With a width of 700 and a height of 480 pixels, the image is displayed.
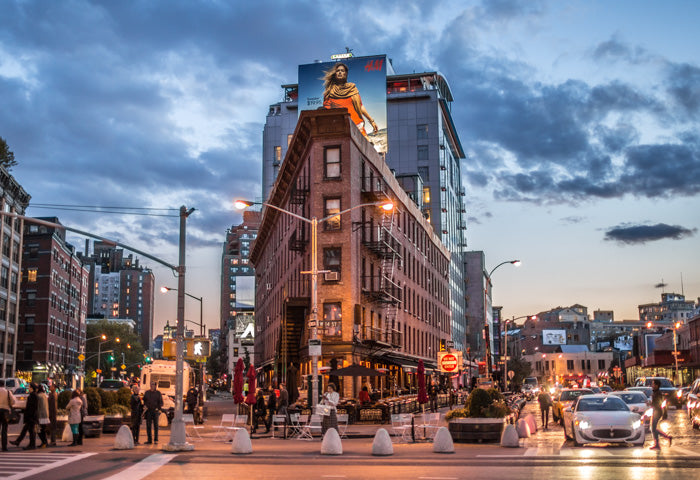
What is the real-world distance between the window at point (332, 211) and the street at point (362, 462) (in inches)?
925

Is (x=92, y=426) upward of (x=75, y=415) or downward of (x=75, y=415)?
downward

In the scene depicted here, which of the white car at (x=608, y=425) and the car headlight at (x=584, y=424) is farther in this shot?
the car headlight at (x=584, y=424)

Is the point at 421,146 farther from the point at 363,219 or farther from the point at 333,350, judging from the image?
the point at 333,350

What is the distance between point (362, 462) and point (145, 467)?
5210 millimetres

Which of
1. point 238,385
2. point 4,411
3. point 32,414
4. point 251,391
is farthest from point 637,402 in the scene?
point 4,411

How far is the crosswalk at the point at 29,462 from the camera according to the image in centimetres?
1669

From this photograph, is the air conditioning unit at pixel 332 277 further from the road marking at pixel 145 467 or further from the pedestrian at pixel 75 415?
the road marking at pixel 145 467

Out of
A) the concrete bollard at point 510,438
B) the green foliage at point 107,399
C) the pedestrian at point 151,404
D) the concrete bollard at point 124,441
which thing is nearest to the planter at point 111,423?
the green foliage at point 107,399

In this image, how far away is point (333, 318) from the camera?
45688 mm

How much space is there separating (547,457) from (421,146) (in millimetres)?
93198

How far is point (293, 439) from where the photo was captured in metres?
27.9

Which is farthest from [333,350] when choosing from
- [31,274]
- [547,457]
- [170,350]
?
[31,274]

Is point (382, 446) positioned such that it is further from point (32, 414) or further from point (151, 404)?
point (32, 414)

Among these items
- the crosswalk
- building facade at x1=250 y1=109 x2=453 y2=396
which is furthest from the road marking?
building facade at x1=250 y1=109 x2=453 y2=396
